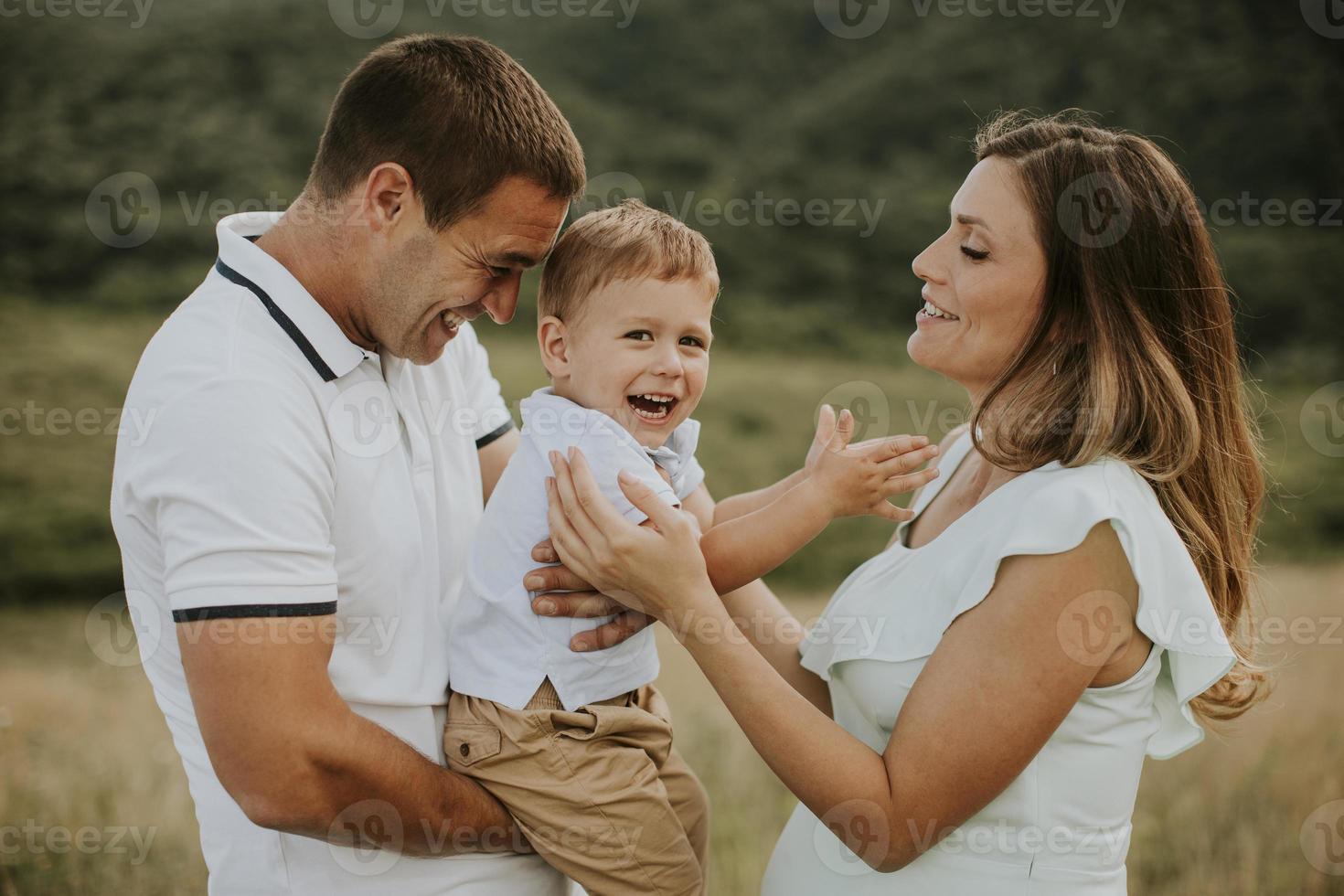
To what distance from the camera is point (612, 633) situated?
8.68 ft

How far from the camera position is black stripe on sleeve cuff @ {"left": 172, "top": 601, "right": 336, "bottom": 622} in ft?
7.00

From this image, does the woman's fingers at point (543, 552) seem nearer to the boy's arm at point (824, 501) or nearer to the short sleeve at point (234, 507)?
the boy's arm at point (824, 501)

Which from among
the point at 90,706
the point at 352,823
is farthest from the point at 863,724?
the point at 90,706

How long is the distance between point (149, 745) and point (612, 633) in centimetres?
424

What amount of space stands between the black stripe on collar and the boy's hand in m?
1.13

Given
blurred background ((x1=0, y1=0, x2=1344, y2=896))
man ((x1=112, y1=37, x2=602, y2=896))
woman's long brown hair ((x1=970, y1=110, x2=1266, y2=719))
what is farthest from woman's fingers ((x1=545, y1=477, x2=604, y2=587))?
blurred background ((x1=0, y1=0, x2=1344, y2=896))

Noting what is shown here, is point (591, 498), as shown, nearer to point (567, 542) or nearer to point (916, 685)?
point (567, 542)

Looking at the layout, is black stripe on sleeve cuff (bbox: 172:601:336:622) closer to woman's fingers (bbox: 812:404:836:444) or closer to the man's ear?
the man's ear

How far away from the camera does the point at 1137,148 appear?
271cm

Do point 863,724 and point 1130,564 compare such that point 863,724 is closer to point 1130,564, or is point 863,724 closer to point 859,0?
point 1130,564

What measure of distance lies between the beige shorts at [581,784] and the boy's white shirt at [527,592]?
0.05 metres

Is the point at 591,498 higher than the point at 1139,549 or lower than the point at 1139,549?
higher

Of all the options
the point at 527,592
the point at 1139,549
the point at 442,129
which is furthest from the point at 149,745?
the point at 1139,549

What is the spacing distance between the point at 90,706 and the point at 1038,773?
568 cm
